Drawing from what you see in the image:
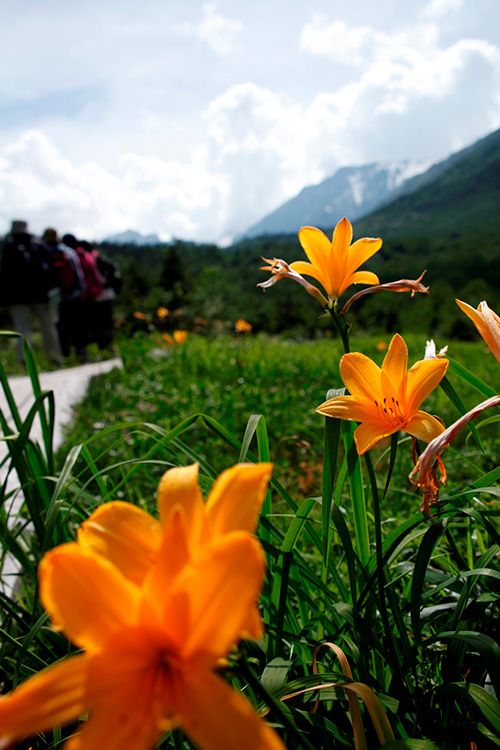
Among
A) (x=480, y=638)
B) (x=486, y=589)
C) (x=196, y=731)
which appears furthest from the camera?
(x=486, y=589)

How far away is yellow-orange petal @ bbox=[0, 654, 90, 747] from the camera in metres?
0.28

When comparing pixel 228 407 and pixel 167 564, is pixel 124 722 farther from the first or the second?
pixel 228 407

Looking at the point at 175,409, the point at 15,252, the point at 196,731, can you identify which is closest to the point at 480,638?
the point at 196,731

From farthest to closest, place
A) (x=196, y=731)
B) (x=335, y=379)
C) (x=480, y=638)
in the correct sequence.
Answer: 1. (x=335, y=379)
2. (x=480, y=638)
3. (x=196, y=731)

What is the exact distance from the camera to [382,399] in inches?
26.3

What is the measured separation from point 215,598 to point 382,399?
0.42 m

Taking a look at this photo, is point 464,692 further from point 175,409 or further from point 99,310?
point 99,310

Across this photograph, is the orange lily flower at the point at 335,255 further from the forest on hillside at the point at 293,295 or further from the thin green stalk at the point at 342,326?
the forest on hillside at the point at 293,295

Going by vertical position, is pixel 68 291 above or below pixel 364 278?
above

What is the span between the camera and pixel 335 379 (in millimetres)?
3848

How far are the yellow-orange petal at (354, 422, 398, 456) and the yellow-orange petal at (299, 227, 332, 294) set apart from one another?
0.84ft

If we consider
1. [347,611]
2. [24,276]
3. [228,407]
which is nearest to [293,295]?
[24,276]

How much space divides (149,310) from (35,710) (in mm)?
10415

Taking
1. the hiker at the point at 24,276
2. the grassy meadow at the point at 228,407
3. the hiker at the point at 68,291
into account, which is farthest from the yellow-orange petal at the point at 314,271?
the hiker at the point at 68,291
